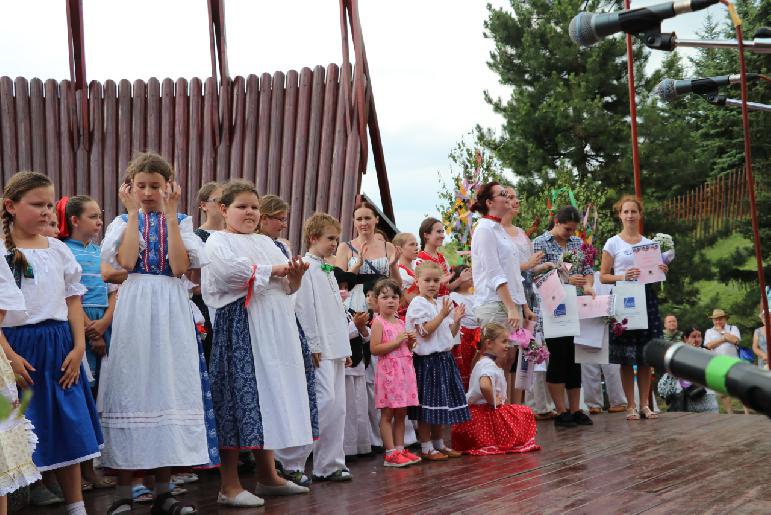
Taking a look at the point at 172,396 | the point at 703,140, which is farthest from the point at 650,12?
the point at 703,140

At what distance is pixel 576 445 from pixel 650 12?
3.59 metres

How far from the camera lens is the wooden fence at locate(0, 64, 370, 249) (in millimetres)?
9281

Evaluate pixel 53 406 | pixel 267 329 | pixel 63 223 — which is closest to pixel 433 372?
pixel 267 329

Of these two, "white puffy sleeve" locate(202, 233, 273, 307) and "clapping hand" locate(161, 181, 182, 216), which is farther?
"white puffy sleeve" locate(202, 233, 273, 307)

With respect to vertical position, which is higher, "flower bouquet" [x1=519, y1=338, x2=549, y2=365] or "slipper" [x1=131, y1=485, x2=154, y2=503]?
"flower bouquet" [x1=519, y1=338, x2=549, y2=365]

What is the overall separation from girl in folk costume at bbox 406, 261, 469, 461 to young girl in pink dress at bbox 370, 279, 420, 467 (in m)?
0.13

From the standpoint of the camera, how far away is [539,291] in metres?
8.47

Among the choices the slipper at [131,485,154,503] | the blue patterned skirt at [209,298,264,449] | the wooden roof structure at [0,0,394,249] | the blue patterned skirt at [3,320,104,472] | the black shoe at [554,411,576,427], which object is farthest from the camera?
the wooden roof structure at [0,0,394,249]

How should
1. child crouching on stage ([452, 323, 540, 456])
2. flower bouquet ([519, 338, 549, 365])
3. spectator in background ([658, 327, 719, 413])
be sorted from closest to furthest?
child crouching on stage ([452, 323, 540, 456])
flower bouquet ([519, 338, 549, 365])
spectator in background ([658, 327, 719, 413])

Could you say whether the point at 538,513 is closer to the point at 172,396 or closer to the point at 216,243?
the point at 172,396

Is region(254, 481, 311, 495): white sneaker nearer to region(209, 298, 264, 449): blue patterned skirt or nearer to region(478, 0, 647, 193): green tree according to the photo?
region(209, 298, 264, 449): blue patterned skirt

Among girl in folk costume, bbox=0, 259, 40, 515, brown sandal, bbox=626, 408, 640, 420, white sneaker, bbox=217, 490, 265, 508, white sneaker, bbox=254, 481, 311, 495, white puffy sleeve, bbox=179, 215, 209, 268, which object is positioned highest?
white puffy sleeve, bbox=179, 215, 209, 268

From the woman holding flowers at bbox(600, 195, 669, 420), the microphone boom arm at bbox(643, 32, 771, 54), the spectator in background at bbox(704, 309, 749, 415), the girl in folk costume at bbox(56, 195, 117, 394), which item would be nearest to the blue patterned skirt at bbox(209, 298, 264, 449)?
the girl in folk costume at bbox(56, 195, 117, 394)

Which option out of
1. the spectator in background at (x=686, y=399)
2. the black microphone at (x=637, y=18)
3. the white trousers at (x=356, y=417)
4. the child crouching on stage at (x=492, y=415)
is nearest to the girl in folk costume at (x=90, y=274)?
the white trousers at (x=356, y=417)
